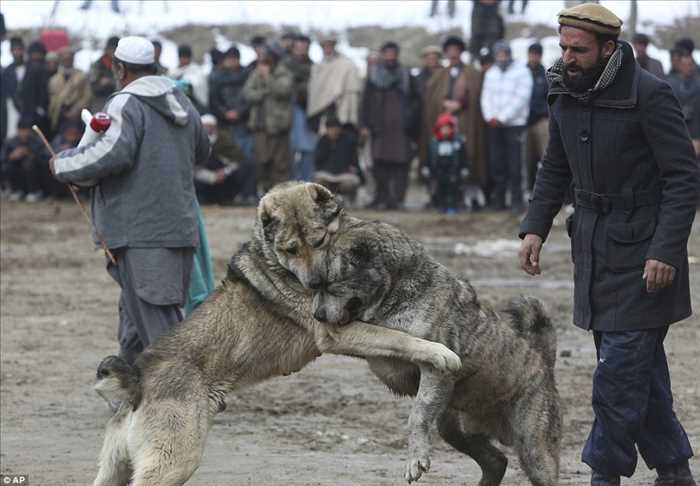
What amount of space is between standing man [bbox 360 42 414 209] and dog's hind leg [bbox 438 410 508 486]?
1331 centimetres

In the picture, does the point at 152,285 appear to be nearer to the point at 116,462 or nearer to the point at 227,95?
the point at 116,462

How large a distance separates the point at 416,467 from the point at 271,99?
1455 centimetres

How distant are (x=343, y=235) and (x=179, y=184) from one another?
2063mm

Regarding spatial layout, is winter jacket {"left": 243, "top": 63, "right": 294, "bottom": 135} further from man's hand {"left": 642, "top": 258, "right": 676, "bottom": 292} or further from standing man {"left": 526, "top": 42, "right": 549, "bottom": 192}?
man's hand {"left": 642, "top": 258, "right": 676, "bottom": 292}

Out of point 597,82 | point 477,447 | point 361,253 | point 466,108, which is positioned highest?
point 597,82

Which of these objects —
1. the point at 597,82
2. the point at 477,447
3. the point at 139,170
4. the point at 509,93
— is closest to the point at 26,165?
the point at 509,93

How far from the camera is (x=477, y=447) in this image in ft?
22.8

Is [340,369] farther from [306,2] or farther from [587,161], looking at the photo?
[306,2]

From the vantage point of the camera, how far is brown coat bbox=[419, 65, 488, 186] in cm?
1944

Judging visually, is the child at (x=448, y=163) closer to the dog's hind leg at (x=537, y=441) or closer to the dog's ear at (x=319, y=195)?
the dog's hind leg at (x=537, y=441)

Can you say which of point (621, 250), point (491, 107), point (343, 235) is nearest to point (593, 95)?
point (621, 250)

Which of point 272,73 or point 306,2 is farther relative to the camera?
point 306,2

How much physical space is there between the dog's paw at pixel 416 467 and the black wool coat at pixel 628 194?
3.11 ft

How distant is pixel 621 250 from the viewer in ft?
20.3
